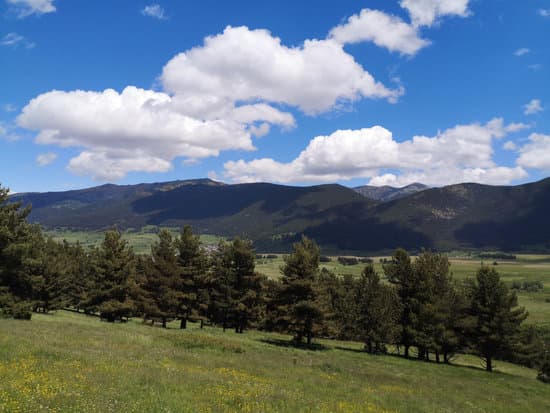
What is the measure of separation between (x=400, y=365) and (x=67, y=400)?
35.1m

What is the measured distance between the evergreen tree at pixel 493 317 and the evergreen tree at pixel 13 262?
50.4 meters

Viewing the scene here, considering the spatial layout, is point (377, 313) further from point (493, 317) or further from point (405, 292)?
point (493, 317)

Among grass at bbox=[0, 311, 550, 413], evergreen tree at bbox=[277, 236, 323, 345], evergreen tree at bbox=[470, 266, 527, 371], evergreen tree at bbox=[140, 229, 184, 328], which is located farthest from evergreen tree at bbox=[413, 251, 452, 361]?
evergreen tree at bbox=[140, 229, 184, 328]

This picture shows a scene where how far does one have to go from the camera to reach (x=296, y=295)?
147 feet

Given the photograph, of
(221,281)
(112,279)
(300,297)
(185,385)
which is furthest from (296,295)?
(185,385)

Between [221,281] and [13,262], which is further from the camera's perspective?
[221,281]

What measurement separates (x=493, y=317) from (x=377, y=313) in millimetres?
13215

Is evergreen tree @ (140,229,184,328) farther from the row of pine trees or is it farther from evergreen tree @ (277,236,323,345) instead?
evergreen tree @ (277,236,323,345)

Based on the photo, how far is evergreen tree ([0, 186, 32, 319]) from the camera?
3785 centimetres

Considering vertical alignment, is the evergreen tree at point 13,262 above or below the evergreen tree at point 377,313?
above

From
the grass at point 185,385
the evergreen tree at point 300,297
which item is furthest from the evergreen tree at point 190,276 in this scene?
the grass at point 185,385

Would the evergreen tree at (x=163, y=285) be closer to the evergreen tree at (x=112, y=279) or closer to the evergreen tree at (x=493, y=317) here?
the evergreen tree at (x=112, y=279)

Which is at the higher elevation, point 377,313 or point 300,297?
point 300,297

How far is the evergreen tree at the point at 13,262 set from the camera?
3785cm
